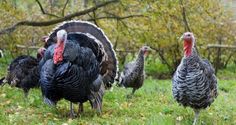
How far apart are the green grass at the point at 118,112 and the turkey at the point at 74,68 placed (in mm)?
325

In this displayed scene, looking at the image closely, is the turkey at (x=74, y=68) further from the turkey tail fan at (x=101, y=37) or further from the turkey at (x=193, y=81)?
the turkey at (x=193, y=81)

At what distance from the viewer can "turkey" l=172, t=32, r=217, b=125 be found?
7.54 meters

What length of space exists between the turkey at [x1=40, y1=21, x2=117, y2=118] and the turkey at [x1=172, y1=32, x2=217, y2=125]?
1.30 meters

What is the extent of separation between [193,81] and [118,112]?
1.90 meters

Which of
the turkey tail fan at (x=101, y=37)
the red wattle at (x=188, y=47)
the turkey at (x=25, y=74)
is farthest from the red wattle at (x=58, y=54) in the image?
the turkey at (x=25, y=74)

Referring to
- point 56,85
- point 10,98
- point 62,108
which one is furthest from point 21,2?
point 56,85

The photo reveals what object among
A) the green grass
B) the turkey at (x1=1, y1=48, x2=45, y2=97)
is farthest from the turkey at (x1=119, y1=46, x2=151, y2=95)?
the turkey at (x1=1, y1=48, x2=45, y2=97)

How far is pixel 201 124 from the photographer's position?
26.3 feet

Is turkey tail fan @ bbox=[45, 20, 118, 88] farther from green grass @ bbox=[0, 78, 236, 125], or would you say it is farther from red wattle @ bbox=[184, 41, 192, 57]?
red wattle @ bbox=[184, 41, 192, 57]

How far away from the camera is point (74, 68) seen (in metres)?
7.51

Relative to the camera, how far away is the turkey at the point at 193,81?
24.7 ft

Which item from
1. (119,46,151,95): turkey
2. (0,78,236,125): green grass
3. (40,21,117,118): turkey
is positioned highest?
(40,21,117,118): turkey

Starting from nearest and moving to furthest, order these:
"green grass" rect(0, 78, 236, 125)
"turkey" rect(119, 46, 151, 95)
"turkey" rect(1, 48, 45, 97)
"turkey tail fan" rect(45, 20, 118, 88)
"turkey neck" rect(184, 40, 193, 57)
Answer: "turkey neck" rect(184, 40, 193, 57) → "green grass" rect(0, 78, 236, 125) → "turkey tail fan" rect(45, 20, 118, 88) → "turkey" rect(1, 48, 45, 97) → "turkey" rect(119, 46, 151, 95)

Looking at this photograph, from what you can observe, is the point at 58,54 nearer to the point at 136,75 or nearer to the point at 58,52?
the point at 58,52
